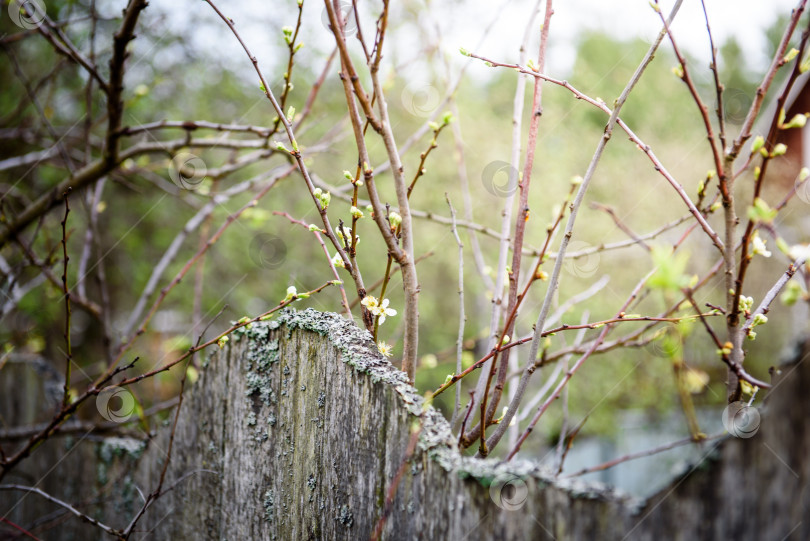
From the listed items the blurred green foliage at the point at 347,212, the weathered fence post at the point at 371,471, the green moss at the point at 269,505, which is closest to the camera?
the weathered fence post at the point at 371,471

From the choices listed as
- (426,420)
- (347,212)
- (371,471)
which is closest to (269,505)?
(371,471)

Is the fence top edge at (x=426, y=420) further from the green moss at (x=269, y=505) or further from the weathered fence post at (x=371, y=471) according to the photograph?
the green moss at (x=269, y=505)

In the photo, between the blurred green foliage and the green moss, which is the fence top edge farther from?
the blurred green foliage

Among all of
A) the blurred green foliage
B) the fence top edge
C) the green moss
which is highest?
the blurred green foliage

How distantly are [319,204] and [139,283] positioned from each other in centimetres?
512

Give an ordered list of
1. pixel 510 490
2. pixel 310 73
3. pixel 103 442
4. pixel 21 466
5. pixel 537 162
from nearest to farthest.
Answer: pixel 510 490, pixel 103 442, pixel 21 466, pixel 310 73, pixel 537 162

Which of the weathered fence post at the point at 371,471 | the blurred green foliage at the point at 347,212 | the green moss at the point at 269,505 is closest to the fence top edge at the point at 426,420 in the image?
the weathered fence post at the point at 371,471

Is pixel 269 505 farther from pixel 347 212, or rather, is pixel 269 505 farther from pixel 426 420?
pixel 347 212

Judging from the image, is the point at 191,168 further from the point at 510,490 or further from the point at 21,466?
the point at 510,490

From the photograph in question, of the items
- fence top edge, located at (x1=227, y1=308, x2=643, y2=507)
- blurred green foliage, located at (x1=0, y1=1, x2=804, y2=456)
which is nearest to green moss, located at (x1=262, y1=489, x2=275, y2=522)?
fence top edge, located at (x1=227, y1=308, x2=643, y2=507)

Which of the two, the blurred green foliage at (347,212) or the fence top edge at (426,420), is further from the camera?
the blurred green foliage at (347,212)

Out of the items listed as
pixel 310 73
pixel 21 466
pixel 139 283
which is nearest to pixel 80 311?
pixel 139 283

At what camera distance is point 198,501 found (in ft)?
5.15

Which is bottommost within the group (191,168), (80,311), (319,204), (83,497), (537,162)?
(83,497)
